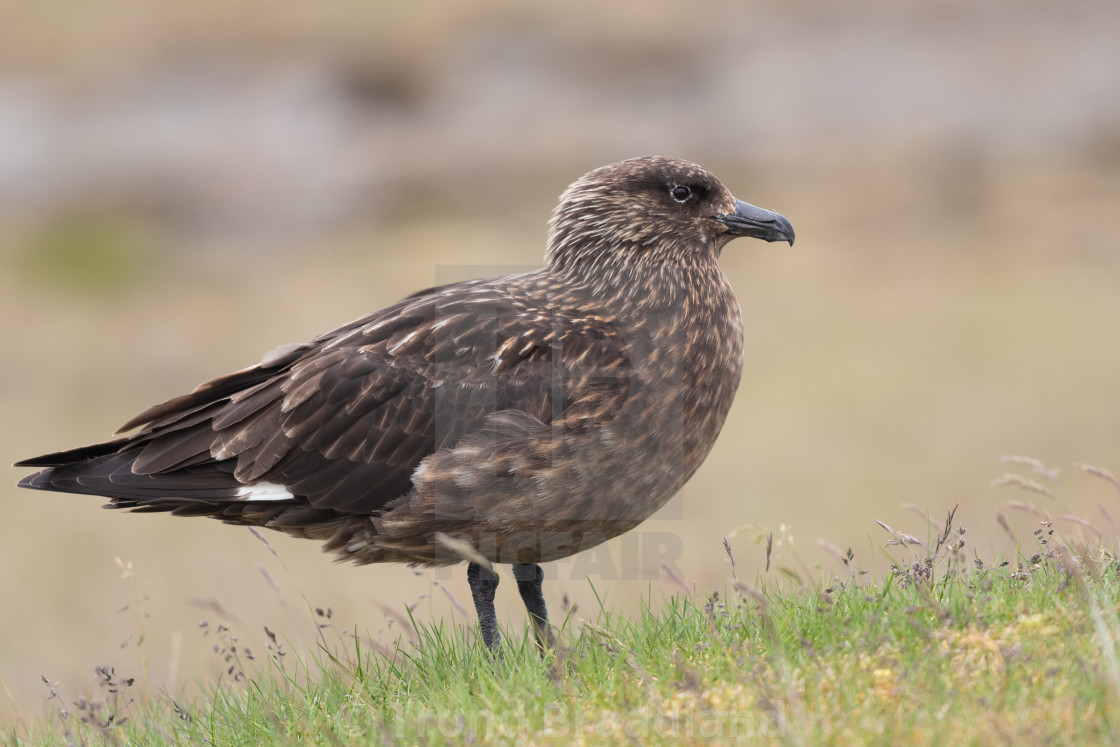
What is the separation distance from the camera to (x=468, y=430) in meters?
4.30

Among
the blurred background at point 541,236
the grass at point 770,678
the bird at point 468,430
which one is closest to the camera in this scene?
the grass at point 770,678

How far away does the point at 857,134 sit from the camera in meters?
28.6

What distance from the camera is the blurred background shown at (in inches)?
424

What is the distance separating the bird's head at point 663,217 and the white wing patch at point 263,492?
1.68 m

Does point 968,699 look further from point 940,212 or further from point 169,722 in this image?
point 940,212

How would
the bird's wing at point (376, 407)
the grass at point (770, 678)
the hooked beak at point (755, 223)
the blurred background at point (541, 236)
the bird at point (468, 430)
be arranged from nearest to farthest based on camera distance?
the grass at point (770, 678) → the bird at point (468, 430) → the bird's wing at point (376, 407) → the hooked beak at point (755, 223) → the blurred background at point (541, 236)

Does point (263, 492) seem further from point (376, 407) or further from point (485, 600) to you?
point (485, 600)

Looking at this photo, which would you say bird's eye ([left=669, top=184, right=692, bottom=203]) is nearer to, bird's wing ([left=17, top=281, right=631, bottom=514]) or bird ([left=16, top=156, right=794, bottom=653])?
bird ([left=16, top=156, right=794, bottom=653])

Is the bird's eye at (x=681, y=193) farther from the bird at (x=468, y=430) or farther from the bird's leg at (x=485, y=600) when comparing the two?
the bird's leg at (x=485, y=600)

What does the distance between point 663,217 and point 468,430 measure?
1.42 m

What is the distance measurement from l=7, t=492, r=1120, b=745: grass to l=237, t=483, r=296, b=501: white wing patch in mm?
537

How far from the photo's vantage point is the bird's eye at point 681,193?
16.4ft

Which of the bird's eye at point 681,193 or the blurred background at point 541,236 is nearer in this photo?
the bird's eye at point 681,193

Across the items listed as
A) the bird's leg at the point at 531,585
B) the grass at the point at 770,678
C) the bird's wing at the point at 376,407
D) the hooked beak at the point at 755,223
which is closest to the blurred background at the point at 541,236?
the bird's leg at the point at 531,585
